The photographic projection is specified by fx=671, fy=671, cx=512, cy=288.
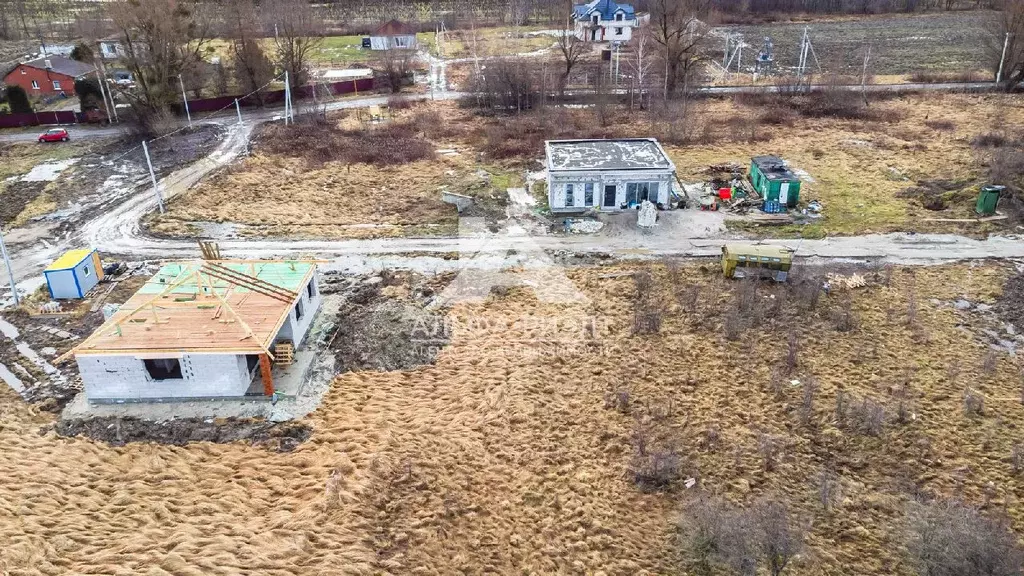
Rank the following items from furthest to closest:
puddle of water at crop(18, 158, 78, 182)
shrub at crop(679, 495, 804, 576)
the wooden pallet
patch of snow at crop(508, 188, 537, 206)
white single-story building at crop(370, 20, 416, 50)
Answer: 1. white single-story building at crop(370, 20, 416, 50)
2. puddle of water at crop(18, 158, 78, 182)
3. patch of snow at crop(508, 188, 537, 206)
4. the wooden pallet
5. shrub at crop(679, 495, 804, 576)

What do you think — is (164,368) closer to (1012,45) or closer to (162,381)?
(162,381)

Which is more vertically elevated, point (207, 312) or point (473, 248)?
point (207, 312)

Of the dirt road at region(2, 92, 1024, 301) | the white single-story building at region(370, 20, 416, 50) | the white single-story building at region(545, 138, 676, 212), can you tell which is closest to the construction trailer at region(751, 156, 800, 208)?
the dirt road at region(2, 92, 1024, 301)

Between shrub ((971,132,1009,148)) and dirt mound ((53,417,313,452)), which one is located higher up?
shrub ((971,132,1009,148))

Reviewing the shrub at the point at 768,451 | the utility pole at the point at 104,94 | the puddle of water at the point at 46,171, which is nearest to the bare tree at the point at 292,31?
the utility pole at the point at 104,94

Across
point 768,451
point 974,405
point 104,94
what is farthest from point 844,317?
point 104,94

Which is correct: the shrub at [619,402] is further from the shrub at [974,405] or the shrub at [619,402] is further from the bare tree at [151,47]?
the bare tree at [151,47]

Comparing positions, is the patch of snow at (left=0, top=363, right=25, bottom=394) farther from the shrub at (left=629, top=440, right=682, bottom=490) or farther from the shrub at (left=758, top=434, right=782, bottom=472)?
the shrub at (left=758, top=434, right=782, bottom=472)
